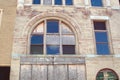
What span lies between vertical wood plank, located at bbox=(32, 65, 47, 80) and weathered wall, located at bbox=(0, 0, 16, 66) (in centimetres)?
162

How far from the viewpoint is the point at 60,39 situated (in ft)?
44.1

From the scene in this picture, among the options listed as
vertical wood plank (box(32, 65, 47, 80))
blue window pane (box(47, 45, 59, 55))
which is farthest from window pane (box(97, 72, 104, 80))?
vertical wood plank (box(32, 65, 47, 80))

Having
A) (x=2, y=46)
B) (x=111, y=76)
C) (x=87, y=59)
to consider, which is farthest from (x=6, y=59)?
(x=111, y=76)

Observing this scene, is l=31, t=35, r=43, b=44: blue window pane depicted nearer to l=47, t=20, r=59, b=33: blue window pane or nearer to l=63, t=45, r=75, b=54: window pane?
l=47, t=20, r=59, b=33: blue window pane

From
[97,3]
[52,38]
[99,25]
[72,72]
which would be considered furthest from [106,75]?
[97,3]

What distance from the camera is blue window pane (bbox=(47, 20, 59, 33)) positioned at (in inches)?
541

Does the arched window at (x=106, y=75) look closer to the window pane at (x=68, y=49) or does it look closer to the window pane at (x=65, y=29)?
the window pane at (x=68, y=49)

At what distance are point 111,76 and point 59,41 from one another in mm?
3874

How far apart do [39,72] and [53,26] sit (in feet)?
10.9

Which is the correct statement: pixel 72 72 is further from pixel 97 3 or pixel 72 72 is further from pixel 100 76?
pixel 97 3

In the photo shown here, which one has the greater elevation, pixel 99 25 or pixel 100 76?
pixel 99 25

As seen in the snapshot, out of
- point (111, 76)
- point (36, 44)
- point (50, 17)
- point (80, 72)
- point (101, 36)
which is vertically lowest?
point (111, 76)

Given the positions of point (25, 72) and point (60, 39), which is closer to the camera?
point (25, 72)

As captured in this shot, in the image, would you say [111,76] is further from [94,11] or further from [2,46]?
[2,46]
